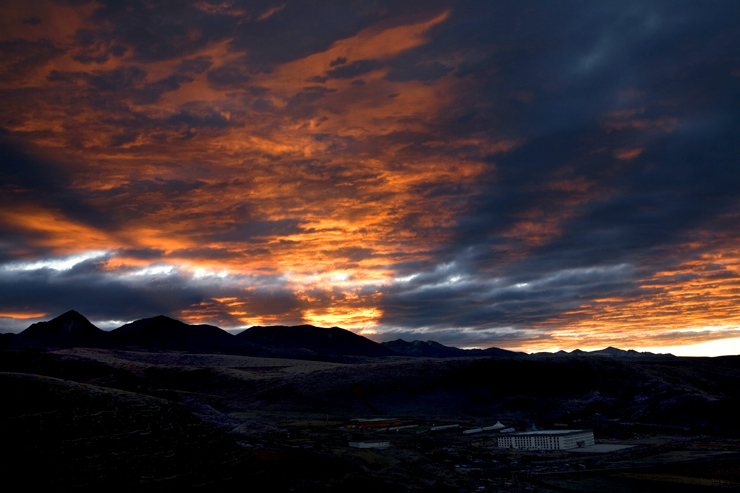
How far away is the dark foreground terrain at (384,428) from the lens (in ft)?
169

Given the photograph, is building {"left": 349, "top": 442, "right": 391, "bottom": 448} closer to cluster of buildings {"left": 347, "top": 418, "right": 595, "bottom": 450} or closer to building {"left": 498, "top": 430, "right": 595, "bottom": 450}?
cluster of buildings {"left": 347, "top": 418, "right": 595, "bottom": 450}

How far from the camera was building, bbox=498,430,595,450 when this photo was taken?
106m

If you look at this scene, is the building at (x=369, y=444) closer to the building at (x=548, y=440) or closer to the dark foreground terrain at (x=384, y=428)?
the dark foreground terrain at (x=384, y=428)

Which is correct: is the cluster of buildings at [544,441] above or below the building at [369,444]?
above

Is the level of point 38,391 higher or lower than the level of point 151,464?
higher

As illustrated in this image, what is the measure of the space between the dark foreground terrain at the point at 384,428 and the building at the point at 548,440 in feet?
14.1

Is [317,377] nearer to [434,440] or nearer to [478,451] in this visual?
[434,440]

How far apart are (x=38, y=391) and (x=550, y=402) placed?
5733 inches

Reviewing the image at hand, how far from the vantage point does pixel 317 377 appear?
19662 centimetres

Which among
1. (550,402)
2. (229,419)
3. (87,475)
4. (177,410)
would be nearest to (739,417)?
(550,402)

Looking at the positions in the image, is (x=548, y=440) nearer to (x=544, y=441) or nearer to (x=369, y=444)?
(x=544, y=441)

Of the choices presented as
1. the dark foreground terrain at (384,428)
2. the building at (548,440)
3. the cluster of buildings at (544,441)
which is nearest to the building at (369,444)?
the cluster of buildings at (544,441)

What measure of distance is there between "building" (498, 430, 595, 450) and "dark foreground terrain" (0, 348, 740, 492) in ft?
14.1

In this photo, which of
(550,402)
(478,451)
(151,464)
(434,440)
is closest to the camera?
(151,464)
